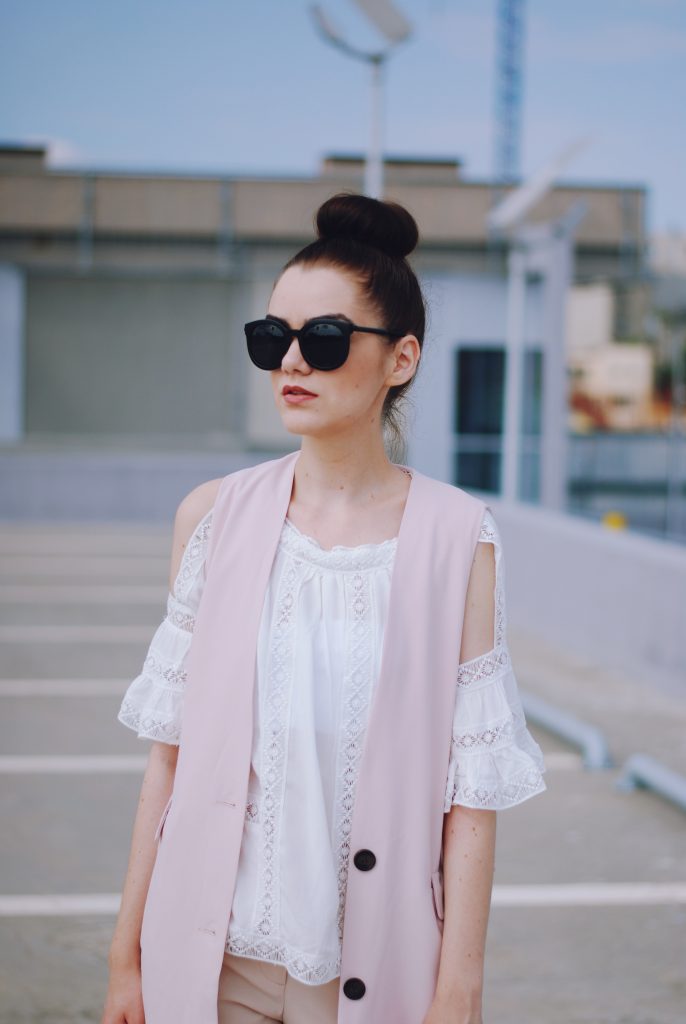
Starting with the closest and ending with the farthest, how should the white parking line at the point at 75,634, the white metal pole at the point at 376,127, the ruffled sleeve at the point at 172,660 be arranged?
the ruffled sleeve at the point at 172,660
the white parking line at the point at 75,634
the white metal pole at the point at 376,127

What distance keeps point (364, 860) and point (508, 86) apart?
5250cm

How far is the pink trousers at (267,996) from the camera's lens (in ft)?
5.68

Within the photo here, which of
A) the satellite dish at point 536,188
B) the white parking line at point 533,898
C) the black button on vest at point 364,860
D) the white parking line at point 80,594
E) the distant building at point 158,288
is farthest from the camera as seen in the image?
the distant building at point 158,288

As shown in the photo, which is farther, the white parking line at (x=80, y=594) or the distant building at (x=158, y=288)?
the distant building at (x=158, y=288)

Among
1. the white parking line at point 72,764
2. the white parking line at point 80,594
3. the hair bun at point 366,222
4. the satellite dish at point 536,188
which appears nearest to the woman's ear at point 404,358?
the hair bun at point 366,222

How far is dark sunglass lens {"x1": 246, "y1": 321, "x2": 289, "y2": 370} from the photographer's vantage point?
1.75 meters

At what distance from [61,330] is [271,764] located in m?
20.4

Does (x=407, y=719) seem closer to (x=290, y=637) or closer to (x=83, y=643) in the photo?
(x=290, y=637)

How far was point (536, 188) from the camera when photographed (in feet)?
42.1

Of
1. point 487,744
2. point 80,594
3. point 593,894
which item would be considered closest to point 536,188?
point 80,594

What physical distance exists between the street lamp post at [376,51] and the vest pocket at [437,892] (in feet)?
24.7

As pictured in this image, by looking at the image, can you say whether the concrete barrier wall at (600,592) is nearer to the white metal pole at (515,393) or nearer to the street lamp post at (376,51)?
the white metal pole at (515,393)

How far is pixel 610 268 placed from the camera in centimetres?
2344

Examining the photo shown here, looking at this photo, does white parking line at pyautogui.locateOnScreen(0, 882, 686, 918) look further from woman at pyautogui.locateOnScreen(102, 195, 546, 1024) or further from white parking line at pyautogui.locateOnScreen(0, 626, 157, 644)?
white parking line at pyautogui.locateOnScreen(0, 626, 157, 644)
